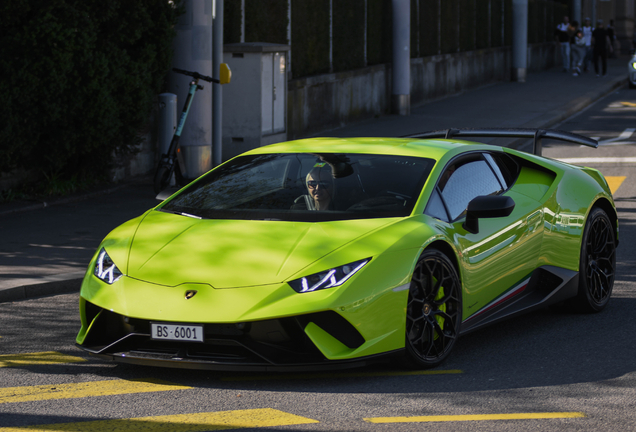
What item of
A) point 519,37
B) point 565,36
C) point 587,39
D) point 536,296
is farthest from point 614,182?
point 565,36

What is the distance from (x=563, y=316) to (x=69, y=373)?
3.48 metres

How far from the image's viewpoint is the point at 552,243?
22.0 feet

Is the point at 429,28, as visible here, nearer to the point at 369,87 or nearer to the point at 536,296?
the point at 369,87

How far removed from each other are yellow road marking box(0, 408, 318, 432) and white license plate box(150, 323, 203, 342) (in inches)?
17.6

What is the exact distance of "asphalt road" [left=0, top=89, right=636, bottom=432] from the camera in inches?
181

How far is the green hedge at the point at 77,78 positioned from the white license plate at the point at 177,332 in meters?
6.43

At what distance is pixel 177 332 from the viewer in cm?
499

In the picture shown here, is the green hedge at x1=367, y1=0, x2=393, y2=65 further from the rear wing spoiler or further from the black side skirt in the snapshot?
the black side skirt

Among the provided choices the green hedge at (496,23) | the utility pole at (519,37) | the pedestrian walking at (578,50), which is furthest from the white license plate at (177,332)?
the pedestrian walking at (578,50)

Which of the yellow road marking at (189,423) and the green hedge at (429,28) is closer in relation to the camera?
the yellow road marking at (189,423)

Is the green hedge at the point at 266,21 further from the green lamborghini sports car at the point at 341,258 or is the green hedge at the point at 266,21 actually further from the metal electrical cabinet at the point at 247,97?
the green lamborghini sports car at the point at 341,258

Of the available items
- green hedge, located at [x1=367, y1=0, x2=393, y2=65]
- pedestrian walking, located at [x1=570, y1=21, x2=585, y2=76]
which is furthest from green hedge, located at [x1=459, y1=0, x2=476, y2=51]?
pedestrian walking, located at [x1=570, y1=21, x2=585, y2=76]

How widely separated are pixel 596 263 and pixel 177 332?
11.6 ft

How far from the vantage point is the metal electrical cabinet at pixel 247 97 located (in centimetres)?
1573
